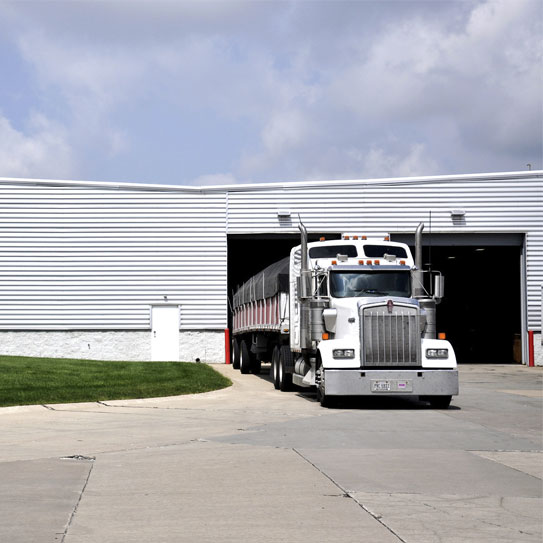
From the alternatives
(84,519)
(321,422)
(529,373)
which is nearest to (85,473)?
(84,519)

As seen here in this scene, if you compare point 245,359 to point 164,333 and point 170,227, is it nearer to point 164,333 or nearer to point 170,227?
point 164,333

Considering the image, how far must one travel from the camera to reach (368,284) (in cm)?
1847

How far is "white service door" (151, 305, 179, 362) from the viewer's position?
35531 mm

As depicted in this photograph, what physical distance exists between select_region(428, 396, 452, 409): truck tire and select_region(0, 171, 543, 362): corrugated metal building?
18.1 m

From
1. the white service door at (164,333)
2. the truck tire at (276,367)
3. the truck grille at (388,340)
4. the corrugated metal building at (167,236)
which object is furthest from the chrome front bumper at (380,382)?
the white service door at (164,333)

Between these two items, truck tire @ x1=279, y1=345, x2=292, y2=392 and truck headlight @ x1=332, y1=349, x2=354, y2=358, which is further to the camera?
truck tire @ x1=279, y1=345, x2=292, y2=392

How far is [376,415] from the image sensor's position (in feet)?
53.7

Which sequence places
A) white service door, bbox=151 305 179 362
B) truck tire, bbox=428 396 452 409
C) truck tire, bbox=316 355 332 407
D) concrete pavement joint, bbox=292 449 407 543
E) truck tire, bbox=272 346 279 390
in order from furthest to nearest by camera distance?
white service door, bbox=151 305 179 362, truck tire, bbox=272 346 279 390, truck tire, bbox=428 396 452 409, truck tire, bbox=316 355 332 407, concrete pavement joint, bbox=292 449 407 543

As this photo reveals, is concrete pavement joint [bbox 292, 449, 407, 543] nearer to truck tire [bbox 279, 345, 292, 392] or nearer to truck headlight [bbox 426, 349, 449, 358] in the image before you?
truck headlight [bbox 426, 349, 449, 358]

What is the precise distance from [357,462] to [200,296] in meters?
25.8

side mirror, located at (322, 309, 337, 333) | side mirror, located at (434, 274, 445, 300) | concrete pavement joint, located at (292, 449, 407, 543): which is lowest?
concrete pavement joint, located at (292, 449, 407, 543)

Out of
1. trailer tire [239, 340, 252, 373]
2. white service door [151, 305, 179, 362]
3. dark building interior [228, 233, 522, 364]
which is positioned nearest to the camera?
trailer tire [239, 340, 252, 373]

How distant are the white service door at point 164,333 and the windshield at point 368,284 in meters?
18.1

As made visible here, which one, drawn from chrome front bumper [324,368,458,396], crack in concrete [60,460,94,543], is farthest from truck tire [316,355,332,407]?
crack in concrete [60,460,94,543]
